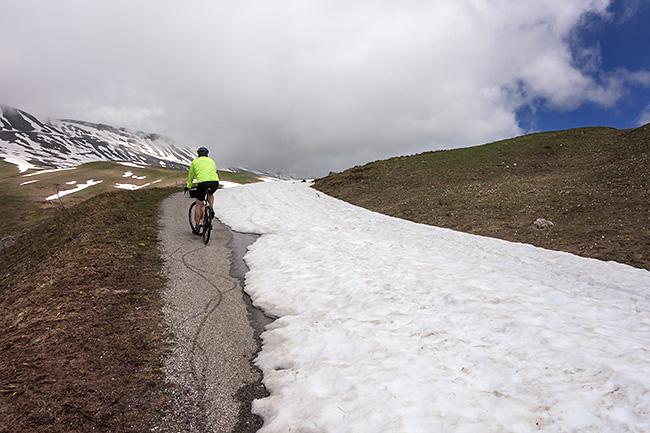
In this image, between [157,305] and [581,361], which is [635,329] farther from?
[157,305]

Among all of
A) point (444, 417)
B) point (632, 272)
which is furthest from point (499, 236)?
point (444, 417)

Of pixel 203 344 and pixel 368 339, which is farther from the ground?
pixel 368 339

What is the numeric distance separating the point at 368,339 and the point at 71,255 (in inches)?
327

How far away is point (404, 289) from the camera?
309 inches

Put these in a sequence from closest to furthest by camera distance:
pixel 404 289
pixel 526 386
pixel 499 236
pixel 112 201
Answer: pixel 526 386 → pixel 404 289 → pixel 499 236 → pixel 112 201

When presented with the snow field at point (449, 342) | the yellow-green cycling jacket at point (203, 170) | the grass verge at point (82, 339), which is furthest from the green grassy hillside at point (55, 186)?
the snow field at point (449, 342)

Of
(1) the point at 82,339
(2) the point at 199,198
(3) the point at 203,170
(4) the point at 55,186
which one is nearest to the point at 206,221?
(2) the point at 199,198

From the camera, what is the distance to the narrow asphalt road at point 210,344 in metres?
3.84

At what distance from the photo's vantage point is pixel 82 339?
486cm

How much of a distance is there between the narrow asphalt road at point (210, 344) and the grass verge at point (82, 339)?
28cm

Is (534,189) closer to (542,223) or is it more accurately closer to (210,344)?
(542,223)

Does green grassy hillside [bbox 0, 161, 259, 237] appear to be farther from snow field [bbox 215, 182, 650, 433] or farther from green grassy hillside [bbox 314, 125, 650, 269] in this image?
snow field [bbox 215, 182, 650, 433]

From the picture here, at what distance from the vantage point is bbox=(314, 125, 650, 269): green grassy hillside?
13.5 meters

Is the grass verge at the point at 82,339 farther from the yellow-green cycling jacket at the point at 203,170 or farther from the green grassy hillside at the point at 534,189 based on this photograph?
the green grassy hillside at the point at 534,189
